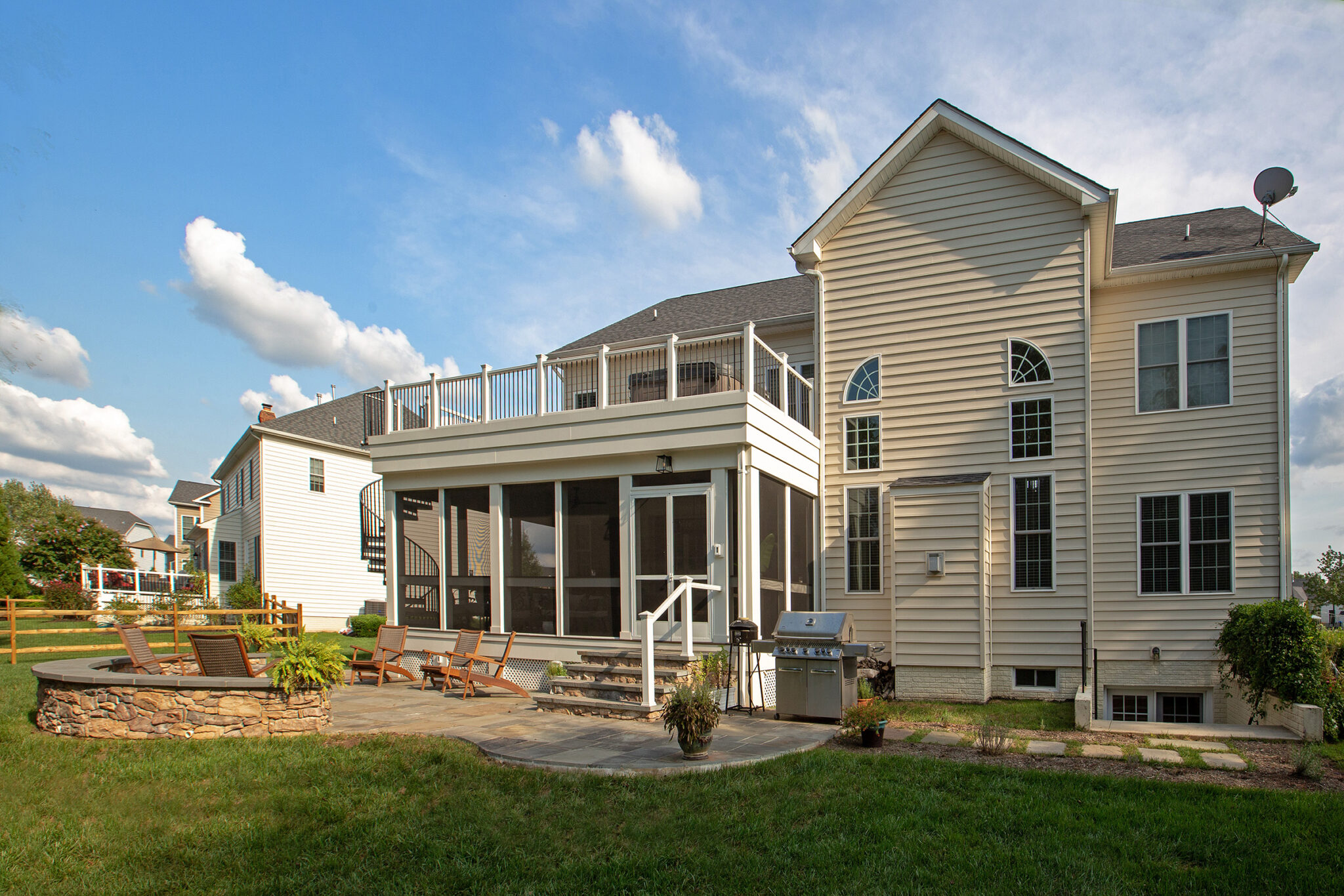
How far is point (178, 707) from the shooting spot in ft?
25.9

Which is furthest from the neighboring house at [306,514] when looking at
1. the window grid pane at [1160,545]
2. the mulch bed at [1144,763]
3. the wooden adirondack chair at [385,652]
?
the window grid pane at [1160,545]

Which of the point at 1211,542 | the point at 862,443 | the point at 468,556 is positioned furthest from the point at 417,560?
the point at 1211,542

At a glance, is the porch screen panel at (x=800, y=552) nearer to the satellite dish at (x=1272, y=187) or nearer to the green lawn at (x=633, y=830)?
the green lawn at (x=633, y=830)

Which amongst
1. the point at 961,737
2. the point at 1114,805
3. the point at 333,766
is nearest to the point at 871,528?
the point at 961,737

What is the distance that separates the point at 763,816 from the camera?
5.66 meters

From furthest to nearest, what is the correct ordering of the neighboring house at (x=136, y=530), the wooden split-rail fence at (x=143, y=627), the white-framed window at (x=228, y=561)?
the neighboring house at (x=136, y=530), the white-framed window at (x=228, y=561), the wooden split-rail fence at (x=143, y=627)

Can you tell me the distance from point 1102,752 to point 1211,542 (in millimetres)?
6044

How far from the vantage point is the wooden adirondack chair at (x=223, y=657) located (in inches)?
320

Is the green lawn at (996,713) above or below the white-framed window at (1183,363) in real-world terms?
below

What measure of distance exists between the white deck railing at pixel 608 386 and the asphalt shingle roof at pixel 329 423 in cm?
1226

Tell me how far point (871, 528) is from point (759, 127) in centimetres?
666

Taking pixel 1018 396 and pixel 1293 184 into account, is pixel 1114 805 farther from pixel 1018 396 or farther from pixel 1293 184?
pixel 1293 184

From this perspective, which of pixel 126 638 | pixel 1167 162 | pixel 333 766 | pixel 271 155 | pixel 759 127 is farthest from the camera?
pixel 759 127

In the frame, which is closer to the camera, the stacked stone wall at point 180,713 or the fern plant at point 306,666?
the stacked stone wall at point 180,713
